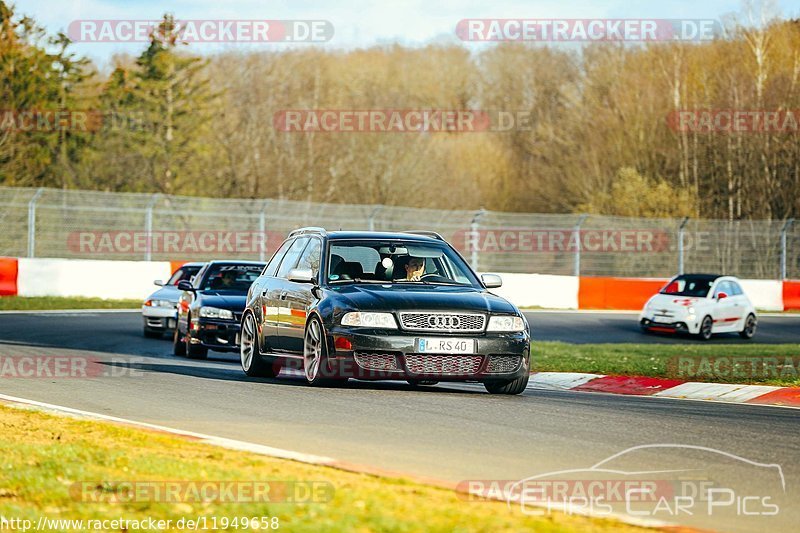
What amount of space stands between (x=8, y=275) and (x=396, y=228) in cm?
1106

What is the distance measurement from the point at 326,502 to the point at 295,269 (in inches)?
289

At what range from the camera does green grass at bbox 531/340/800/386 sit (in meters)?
16.4

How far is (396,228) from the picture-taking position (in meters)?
38.1

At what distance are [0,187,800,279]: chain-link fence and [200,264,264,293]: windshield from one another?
1419 centimetres

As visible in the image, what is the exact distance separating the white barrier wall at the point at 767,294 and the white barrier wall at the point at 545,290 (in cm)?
579

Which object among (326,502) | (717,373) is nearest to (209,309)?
(717,373)

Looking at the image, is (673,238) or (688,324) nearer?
(688,324)

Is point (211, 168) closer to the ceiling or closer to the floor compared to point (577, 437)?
closer to the ceiling

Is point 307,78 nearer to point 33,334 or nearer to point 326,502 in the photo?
point 33,334

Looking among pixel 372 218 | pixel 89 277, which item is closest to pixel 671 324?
pixel 372 218

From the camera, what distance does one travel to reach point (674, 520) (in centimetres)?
639

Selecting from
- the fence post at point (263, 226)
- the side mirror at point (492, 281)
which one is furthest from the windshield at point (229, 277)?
the fence post at point (263, 226)

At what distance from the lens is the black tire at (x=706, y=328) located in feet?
93.5

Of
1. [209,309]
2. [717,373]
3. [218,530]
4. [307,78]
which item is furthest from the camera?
[307,78]
